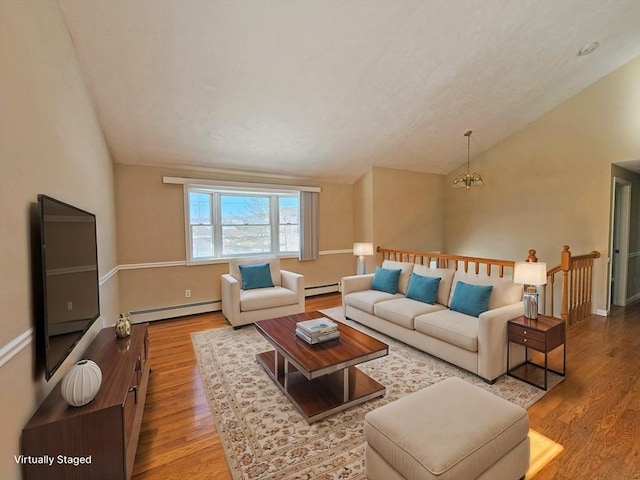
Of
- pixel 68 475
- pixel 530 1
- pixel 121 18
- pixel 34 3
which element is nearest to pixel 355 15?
pixel 530 1

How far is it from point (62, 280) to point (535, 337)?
338 centimetres

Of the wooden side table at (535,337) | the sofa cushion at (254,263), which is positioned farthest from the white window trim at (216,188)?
the wooden side table at (535,337)

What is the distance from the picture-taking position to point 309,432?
1978 millimetres

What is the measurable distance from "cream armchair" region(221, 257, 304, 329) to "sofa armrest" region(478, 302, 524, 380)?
241 cm

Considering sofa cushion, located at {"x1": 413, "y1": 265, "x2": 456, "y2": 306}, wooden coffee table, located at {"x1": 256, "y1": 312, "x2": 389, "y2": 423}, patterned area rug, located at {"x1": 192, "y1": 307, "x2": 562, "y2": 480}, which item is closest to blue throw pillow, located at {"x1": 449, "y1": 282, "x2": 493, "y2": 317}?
sofa cushion, located at {"x1": 413, "y1": 265, "x2": 456, "y2": 306}

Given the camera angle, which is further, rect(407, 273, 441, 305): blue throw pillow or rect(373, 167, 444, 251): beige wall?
rect(373, 167, 444, 251): beige wall

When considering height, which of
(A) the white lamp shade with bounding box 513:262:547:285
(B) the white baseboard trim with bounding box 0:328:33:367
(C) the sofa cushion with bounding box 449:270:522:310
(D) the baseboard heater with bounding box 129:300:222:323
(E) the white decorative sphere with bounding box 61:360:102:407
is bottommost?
(D) the baseboard heater with bounding box 129:300:222:323

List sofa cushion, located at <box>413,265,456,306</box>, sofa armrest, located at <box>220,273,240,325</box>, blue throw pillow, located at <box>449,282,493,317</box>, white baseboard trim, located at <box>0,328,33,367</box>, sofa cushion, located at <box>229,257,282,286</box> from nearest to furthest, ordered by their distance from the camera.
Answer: white baseboard trim, located at <box>0,328,33,367</box>, blue throw pillow, located at <box>449,282,493,317</box>, sofa cushion, located at <box>413,265,456,306</box>, sofa armrest, located at <box>220,273,240,325</box>, sofa cushion, located at <box>229,257,282,286</box>

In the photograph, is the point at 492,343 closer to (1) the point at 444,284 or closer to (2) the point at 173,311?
(1) the point at 444,284

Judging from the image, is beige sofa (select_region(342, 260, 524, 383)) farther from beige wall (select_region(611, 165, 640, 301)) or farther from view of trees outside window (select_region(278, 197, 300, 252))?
beige wall (select_region(611, 165, 640, 301))

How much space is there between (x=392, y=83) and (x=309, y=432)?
3657 mm

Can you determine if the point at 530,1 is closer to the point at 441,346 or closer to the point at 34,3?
the point at 441,346

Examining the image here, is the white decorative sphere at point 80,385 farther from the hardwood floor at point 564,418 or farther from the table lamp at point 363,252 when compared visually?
the table lamp at point 363,252

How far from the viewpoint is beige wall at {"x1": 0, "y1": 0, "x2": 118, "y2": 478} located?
3.87 feet
